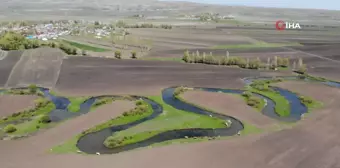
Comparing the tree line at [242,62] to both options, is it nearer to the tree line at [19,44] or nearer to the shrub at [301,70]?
the shrub at [301,70]

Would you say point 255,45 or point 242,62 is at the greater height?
point 255,45

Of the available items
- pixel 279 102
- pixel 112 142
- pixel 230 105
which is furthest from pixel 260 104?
pixel 112 142

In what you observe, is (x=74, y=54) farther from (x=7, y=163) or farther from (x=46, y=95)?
(x=7, y=163)

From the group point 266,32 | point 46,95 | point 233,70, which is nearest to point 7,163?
point 46,95

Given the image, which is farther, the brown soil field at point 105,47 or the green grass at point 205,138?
the brown soil field at point 105,47

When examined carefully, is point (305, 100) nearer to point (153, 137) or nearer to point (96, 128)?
point (153, 137)

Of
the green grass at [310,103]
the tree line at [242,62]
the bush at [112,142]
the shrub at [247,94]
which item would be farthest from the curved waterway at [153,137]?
the tree line at [242,62]
